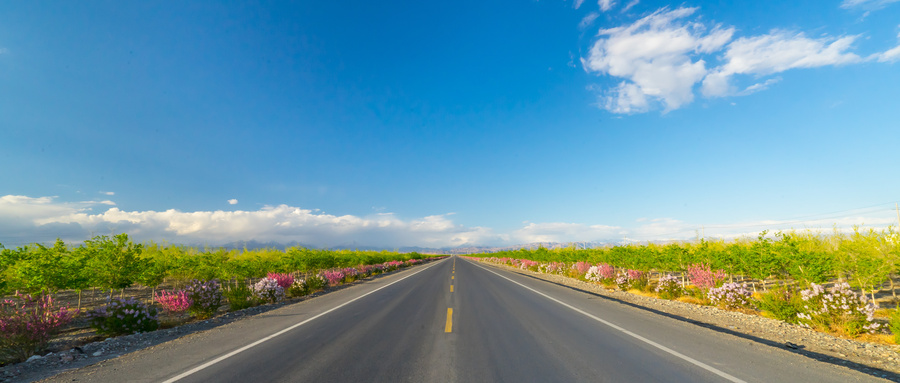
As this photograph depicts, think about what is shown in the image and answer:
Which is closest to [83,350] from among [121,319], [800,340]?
[121,319]

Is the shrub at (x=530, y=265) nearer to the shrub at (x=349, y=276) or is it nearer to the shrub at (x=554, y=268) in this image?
the shrub at (x=554, y=268)

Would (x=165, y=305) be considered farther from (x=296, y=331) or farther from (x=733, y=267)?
(x=733, y=267)

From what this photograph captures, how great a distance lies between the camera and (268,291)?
14.8 m

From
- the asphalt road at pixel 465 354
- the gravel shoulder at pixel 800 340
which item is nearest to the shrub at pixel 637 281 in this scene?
the gravel shoulder at pixel 800 340

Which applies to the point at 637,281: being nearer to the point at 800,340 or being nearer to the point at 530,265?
the point at 800,340

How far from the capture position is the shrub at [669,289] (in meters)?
15.4

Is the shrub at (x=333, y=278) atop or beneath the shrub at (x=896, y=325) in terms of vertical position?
beneath

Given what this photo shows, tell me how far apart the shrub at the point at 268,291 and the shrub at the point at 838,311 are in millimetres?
18773

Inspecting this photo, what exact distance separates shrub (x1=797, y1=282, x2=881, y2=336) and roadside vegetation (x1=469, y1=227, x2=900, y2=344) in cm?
2

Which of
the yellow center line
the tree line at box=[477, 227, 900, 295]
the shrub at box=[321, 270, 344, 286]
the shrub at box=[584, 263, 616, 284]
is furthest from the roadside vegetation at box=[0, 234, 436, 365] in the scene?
the tree line at box=[477, 227, 900, 295]

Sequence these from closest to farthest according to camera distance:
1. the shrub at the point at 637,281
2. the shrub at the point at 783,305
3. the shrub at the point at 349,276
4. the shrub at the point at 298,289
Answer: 1. the shrub at the point at 783,305
2. the shrub at the point at 298,289
3. the shrub at the point at 637,281
4. the shrub at the point at 349,276

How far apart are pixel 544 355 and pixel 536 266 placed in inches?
1525

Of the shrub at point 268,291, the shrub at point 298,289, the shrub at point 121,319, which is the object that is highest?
the shrub at point 121,319

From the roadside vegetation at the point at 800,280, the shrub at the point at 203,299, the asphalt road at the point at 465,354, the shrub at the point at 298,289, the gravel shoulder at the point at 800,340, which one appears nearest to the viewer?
the asphalt road at the point at 465,354
